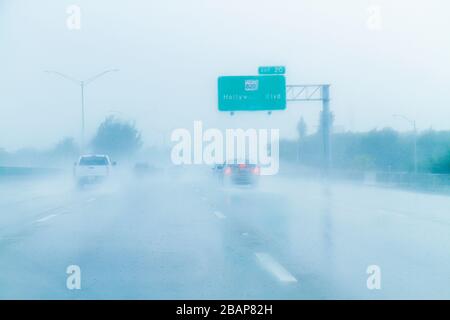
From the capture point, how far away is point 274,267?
11.0 meters

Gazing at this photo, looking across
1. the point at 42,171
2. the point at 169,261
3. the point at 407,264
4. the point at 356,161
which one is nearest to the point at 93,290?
the point at 169,261

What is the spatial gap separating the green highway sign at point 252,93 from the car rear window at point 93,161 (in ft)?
32.0

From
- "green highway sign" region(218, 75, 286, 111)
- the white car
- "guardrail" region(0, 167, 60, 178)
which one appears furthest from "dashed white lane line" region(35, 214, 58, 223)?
"guardrail" region(0, 167, 60, 178)

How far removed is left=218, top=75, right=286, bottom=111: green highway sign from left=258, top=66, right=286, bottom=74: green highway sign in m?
0.78

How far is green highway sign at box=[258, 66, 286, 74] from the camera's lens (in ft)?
125

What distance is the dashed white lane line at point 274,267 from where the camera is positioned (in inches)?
391

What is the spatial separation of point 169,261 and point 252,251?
202cm

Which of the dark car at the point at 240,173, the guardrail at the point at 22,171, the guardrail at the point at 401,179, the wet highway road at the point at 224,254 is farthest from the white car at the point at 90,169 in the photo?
the wet highway road at the point at 224,254

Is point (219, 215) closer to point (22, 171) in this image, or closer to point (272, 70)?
point (272, 70)

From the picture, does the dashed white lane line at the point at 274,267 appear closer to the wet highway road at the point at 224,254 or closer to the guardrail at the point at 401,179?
the wet highway road at the point at 224,254

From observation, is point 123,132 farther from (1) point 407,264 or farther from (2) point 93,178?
(1) point 407,264

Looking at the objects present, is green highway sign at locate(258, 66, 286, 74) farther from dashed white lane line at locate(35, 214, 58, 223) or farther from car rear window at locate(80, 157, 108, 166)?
dashed white lane line at locate(35, 214, 58, 223)

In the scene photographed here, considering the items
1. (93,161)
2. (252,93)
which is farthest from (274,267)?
(93,161)

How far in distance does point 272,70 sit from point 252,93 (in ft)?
6.09
